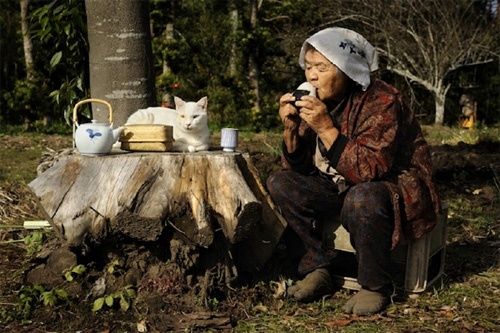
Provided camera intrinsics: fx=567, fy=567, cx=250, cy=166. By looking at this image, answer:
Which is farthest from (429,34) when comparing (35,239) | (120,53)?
(35,239)

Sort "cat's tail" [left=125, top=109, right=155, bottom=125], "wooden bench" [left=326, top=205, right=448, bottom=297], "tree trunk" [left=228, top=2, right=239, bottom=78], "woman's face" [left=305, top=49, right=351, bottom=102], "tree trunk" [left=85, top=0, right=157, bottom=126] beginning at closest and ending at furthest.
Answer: "woman's face" [left=305, top=49, right=351, bottom=102]
"wooden bench" [left=326, top=205, right=448, bottom=297]
"cat's tail" [left=125, top=109, right=155, bottom=125]
"tree trunk" [left=85, top=0, right=157, bottom=126]
"tree trunk" [left=228, top=2, right=239, bottom=78]

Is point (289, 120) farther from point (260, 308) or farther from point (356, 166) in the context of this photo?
point (260, 308)

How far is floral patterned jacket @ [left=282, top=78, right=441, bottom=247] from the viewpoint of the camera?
279cm

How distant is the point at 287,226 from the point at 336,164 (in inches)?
23.7

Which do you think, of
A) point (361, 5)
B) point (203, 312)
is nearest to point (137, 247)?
point (203, 312)

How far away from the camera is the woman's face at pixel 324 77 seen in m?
2.91

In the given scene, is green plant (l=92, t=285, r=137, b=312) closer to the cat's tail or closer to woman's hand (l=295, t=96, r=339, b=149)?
the cat's tail

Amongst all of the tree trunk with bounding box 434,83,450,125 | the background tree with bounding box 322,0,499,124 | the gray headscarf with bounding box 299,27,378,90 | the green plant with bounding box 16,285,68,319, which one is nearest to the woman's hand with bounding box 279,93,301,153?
the gray headscarf with bounding box 299,27,378,90

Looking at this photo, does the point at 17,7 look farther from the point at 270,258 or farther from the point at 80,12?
the point at 270,258

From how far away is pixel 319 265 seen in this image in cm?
322

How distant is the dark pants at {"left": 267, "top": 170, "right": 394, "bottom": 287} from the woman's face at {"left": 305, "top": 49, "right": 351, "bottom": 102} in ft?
1.62

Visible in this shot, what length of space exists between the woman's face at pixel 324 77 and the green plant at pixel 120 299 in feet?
4.65

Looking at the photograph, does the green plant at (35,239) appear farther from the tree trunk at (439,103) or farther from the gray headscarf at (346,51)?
the tree trunk at (439,103)

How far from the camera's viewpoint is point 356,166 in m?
2.79
